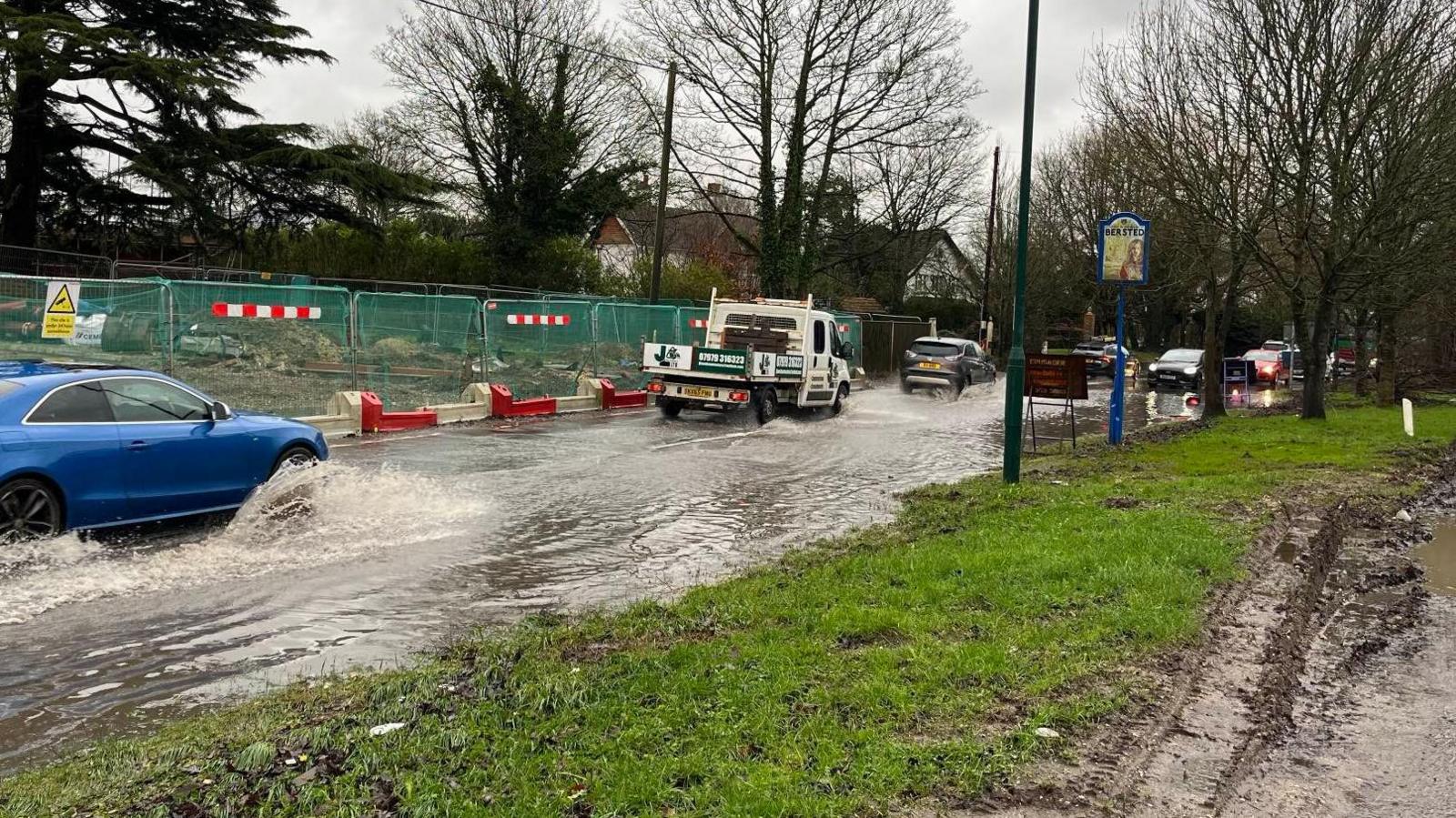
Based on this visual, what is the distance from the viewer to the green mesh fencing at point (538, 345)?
69.9ft

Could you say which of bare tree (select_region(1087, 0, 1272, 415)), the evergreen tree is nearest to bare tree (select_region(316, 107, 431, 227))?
the evergreen tree

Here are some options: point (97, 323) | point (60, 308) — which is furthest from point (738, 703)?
point (97, 323)

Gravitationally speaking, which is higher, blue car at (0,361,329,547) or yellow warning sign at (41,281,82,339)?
yellow warning sign at (41,281,82,339)

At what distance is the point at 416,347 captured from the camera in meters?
19.5

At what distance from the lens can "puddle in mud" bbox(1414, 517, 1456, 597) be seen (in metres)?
8.52

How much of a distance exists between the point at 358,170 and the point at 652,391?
13.2 m

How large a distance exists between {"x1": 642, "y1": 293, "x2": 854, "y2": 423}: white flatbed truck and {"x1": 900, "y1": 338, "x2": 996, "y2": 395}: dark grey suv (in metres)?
7.42

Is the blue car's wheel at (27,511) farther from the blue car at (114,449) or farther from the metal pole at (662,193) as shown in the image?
the metal pole at (662,193)

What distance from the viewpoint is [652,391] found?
21203 mm

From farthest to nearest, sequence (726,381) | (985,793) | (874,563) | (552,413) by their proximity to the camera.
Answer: (552,413), (726,381), (874,563), (985,793)

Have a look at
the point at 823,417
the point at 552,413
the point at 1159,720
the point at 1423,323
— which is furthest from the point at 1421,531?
the point at 1423,323

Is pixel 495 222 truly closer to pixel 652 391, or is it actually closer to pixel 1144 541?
pixel 652 391

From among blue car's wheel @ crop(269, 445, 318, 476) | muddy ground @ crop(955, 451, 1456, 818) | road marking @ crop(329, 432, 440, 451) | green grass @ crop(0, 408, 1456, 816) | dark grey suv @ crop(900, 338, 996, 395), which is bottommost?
muddy ground @ crop(955, 451, 1456, 818)

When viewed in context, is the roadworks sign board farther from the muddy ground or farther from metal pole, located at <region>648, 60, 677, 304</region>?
metal pole, located at <region>648, 60, 677, 304</region>
